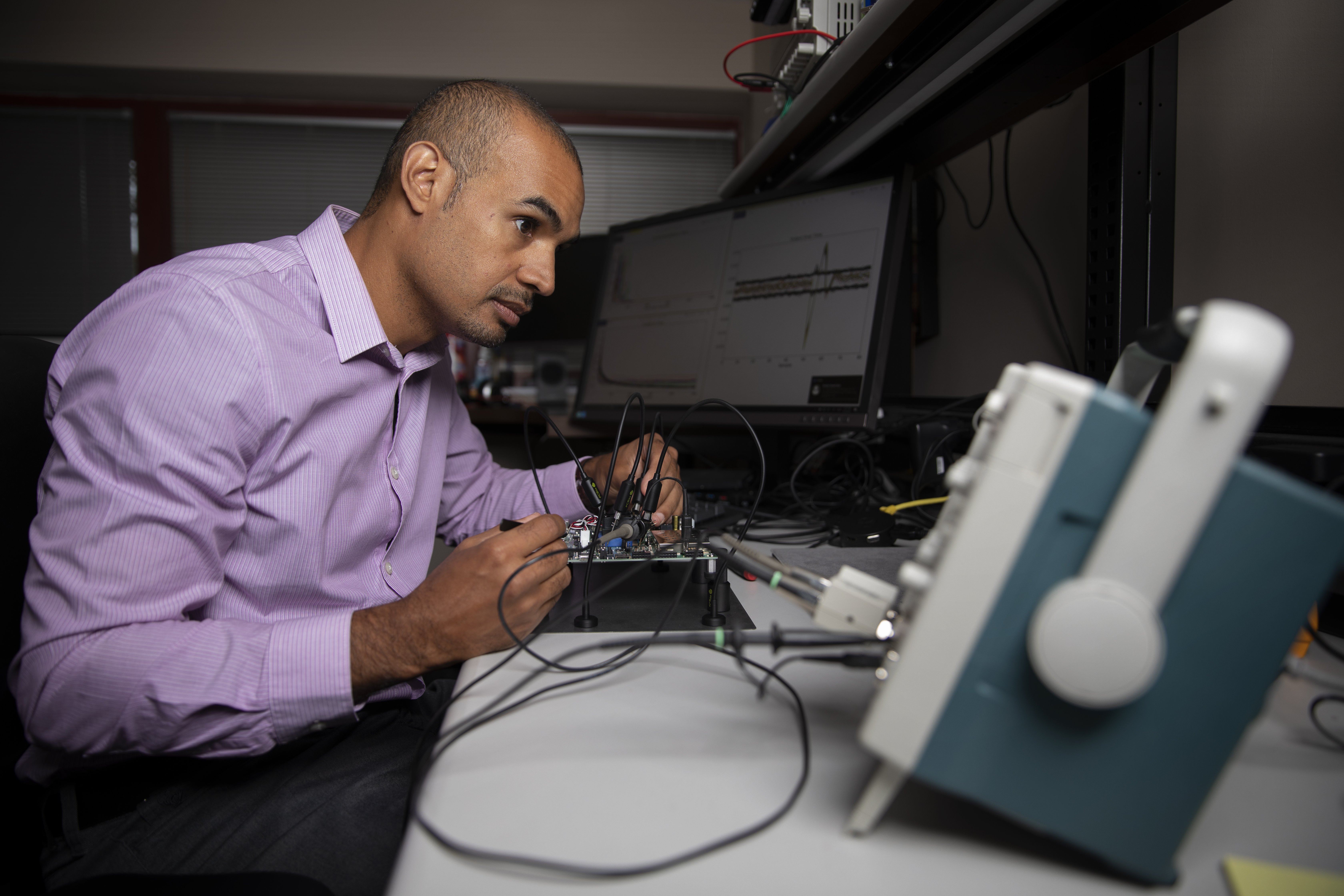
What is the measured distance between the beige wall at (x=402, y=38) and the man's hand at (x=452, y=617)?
8.73 feet

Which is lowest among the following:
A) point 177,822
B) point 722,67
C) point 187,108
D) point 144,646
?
point 177,822

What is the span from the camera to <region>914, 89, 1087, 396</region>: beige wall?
3.96 ft

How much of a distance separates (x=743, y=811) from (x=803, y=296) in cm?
98

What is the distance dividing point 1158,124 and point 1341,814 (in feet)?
2.64

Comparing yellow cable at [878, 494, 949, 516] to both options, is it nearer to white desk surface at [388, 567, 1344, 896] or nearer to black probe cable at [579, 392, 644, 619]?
black probe cable at [579, 392, 644, 619]

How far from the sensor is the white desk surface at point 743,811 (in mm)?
322

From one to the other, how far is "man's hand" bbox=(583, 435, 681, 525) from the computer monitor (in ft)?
0.81

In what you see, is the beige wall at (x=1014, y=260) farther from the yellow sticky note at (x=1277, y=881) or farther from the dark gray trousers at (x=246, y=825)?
the dark gray trousers at (x=246, y=825)

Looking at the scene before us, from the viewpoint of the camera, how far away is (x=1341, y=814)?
373mm

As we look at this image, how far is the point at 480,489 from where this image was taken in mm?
1153

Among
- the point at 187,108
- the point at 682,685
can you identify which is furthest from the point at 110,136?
the point at 682,685

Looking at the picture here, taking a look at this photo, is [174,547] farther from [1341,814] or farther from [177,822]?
[1341,814]

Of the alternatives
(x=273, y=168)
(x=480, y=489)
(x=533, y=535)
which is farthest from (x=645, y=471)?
(x=273, y=168)

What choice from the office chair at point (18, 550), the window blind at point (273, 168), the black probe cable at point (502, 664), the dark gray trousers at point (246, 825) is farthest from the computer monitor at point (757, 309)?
the window blind at point (273, 168)
